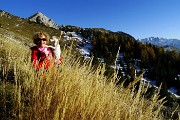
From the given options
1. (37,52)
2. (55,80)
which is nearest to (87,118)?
(55,80)

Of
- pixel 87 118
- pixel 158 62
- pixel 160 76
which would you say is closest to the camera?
pixel 87 118

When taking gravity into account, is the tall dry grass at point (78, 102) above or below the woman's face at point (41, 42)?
below

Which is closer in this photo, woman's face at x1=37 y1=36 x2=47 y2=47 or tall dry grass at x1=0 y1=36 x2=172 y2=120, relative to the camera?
tall dry grass at x1=0 y1=36 x2=172 y2=120

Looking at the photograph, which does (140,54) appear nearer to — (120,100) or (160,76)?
(160,76)

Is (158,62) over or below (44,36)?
below

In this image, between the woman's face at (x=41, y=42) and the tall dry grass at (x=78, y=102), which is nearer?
the tall dry grass at (x=78, y=102)

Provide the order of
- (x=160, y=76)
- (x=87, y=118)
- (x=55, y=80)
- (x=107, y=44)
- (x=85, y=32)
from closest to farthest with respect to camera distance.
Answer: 1. (x=87, y=118)
2. (x=55, y=80)
3. (x=160, y=76)
4. (x=107, y=44)
5. (x=85, y=32)

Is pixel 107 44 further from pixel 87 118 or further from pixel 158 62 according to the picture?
pixel 87 118

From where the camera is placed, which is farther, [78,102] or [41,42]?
[41,42]

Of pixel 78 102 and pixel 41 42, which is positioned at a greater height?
pixel 41 42

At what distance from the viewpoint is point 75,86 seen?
3.01 metres

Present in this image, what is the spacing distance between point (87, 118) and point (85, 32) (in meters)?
93.3

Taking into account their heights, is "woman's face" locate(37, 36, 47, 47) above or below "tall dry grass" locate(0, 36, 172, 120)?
above

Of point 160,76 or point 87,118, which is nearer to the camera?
point 87,118
